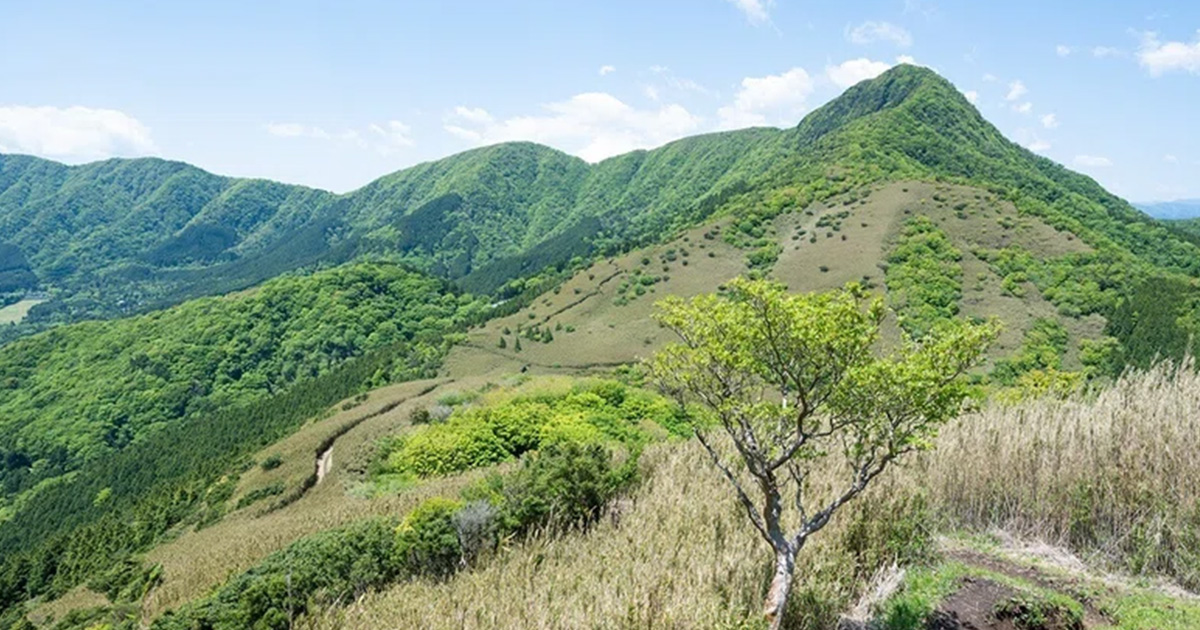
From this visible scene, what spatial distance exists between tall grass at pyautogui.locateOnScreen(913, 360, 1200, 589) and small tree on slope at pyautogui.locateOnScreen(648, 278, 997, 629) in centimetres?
325

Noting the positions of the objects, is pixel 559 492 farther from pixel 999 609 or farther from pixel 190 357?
pixel 190 357

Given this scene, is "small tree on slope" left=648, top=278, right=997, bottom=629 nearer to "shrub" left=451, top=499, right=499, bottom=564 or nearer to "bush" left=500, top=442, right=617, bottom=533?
"bush" left=500, top=442, right=617, bottom=533

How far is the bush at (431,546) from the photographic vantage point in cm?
862

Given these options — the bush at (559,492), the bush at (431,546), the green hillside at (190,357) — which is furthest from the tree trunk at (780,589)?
the green hillside at (190,357)

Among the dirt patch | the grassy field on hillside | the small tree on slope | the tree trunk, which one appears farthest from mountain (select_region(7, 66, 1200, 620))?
the dirt patch

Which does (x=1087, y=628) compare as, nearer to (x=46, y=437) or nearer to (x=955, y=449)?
(x=955, y=449)

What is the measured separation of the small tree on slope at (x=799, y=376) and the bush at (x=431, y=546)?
3.83m

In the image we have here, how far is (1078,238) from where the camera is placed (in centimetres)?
6562

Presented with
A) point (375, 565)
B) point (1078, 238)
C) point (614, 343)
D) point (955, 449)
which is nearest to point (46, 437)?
point (614, 343)

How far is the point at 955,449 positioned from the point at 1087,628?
2.93 meters

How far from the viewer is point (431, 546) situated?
8.61m

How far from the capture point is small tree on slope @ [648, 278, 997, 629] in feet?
18.8

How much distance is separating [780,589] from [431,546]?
15.1 ft

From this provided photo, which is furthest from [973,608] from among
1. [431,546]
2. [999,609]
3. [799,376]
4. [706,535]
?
[431,546]
